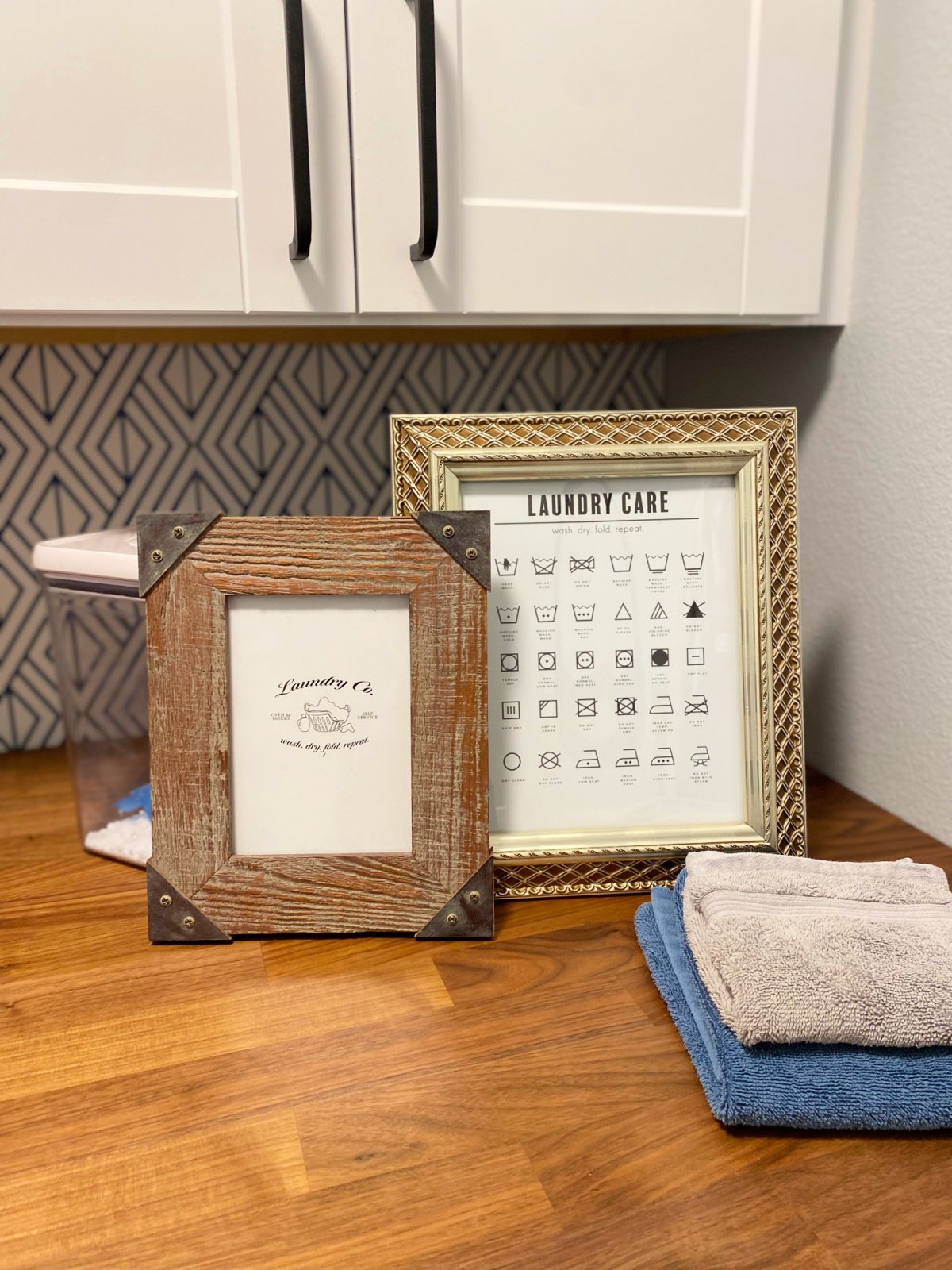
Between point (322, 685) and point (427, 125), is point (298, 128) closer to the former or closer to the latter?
point (427, 125)

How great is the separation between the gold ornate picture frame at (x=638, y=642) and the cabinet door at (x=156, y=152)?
25cm

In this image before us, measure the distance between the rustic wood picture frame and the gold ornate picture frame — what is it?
0.07 metres

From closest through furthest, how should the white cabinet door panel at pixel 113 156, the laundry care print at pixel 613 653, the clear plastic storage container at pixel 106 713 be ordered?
the white cabinet door panel at pixel 113 156 → the laundry care print at pixel 613 653 → the clear plastic storage container at pixel 106 713

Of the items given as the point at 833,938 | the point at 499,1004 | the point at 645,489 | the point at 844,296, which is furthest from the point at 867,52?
the point at 499,1004

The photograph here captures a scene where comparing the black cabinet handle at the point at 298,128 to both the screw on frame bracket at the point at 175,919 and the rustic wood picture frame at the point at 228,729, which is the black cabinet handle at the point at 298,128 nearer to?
the rustic wood picture frame at the point at 228,729

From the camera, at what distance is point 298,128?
0.75 metres

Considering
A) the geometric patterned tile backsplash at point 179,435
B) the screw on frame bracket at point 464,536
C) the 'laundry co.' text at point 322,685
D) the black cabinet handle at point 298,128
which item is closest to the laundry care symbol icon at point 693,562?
the screw on frame bracket at point 464,536

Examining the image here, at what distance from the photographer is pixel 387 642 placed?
0.76 metres

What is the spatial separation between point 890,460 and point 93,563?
74cm

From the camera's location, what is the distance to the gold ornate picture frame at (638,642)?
814 millimetres

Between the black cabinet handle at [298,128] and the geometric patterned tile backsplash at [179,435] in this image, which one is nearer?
the black cabinet handle at [298,128]

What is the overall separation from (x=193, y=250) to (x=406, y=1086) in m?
0.64

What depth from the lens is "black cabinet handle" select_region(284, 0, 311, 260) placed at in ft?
2.39

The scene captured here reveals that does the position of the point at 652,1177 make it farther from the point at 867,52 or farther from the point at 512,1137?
the point at 867,52
